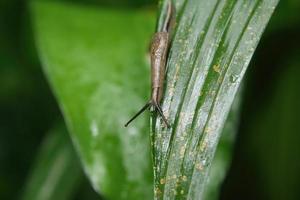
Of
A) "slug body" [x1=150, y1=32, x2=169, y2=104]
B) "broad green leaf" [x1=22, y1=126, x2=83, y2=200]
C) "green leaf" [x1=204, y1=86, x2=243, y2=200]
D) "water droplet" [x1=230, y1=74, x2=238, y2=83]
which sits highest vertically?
"water droplet" [x1=230, y1=74, x2=238, y2=83]

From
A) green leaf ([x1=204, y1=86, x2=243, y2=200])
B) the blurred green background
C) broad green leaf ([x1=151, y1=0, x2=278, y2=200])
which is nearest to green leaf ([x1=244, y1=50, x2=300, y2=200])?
the blurred green background

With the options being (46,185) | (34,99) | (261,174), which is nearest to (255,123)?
(261,174)

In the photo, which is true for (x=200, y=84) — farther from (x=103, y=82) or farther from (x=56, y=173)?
(x=56, y=173)

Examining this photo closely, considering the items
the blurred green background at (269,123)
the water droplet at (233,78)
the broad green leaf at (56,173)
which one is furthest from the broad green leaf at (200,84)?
the broad green leaf at (56,173)

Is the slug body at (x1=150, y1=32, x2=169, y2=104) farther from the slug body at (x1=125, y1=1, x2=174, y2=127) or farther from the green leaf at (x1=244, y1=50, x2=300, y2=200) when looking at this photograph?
the green leaf at (x1=244, y1=50, x2=300, y2=200)

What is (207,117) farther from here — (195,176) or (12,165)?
(12,165)

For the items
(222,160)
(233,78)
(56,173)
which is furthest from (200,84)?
(56,173)
